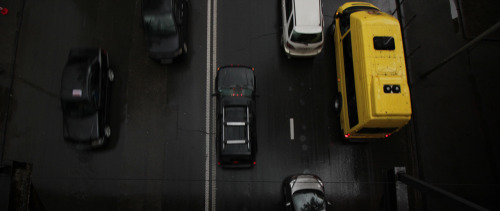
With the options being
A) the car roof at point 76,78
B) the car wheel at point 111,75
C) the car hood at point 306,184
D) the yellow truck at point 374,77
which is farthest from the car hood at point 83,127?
the yellow truck at point 374,77

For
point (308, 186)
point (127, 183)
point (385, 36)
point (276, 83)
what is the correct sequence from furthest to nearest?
point (276, 83) < point (127, 183) < point (308, 186) < point (385, 36)

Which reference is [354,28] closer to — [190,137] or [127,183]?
[190,137]

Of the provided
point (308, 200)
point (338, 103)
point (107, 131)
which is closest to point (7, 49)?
point (107, 131)

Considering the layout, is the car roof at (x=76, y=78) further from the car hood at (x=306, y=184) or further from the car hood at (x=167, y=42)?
the car hood at (x=306, y=184)

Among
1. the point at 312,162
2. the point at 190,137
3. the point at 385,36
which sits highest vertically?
the point at 385,36

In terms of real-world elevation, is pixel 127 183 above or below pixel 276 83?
below

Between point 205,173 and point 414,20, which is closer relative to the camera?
point 205,173

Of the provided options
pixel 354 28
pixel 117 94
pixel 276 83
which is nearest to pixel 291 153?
pixel 276 83
